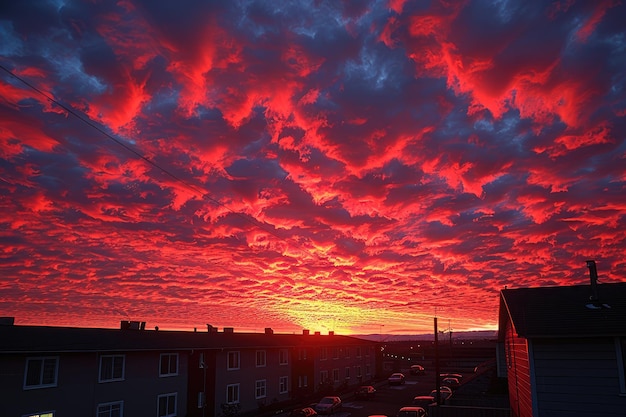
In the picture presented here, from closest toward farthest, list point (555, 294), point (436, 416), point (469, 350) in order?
point (555, 294) → point (436, 416) → point (469, 350)

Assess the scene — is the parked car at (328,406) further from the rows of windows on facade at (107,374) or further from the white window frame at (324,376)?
the white window frame at (324,376)

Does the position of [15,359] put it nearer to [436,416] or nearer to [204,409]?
[204,409]

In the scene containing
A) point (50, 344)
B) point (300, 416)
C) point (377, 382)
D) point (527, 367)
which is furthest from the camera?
point (377, 382)

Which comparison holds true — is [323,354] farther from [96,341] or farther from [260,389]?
[96,341]

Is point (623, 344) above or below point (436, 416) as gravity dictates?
above

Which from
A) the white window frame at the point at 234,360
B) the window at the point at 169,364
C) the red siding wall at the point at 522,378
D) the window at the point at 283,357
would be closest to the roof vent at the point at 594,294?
the red siding wall at the point at 522,378

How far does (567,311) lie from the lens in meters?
18.0

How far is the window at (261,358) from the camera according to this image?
4610 cm

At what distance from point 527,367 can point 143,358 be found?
2600cm

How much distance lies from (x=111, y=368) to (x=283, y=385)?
23436 mm

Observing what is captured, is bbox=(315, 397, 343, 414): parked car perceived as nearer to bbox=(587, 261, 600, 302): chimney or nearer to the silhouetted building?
the silhouetted building

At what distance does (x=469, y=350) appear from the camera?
125 metres

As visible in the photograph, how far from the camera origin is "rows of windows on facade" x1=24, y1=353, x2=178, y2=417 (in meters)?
26.0

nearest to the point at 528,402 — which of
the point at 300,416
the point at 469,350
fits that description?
the point at 300,416
